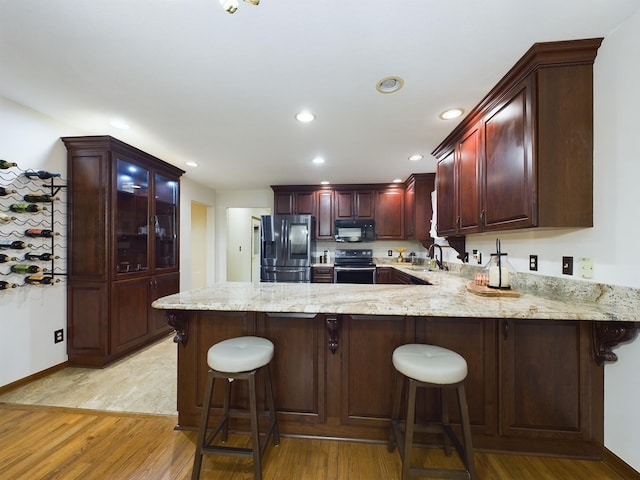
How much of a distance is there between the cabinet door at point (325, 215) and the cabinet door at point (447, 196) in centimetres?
206

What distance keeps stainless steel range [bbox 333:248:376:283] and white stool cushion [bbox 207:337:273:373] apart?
273cm

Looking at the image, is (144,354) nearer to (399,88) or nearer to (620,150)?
(399,88)

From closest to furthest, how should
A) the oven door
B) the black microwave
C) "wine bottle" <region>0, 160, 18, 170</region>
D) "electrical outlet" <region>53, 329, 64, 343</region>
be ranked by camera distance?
"wine bottle" <region>0, 160, 18, 170</region> < "electrical outlet" <region>53, 329, 64, 343</region> < the oven door < the black microwave

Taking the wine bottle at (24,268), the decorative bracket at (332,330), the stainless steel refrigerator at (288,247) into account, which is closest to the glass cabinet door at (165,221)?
the wine bottle at (24,268)

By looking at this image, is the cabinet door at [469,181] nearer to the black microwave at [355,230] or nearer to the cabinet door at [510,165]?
the cabinet door at [510,165]

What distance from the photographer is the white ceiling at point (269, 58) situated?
1234mm

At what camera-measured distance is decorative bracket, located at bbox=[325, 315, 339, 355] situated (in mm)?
1563

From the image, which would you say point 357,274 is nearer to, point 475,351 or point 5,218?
point 475,351

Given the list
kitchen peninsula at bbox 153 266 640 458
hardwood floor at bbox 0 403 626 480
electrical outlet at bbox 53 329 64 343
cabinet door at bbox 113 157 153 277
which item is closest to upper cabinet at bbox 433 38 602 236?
kitchen peninsula at bbox 153 266 640 458

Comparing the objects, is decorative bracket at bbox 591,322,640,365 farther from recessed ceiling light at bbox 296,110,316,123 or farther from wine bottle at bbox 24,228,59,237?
wine bottle at bbox 24,228,59,237

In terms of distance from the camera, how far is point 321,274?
4332 millimetres

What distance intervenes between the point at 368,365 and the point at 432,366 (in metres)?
0.48

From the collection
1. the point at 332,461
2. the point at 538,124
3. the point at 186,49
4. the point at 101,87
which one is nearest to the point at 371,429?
the point at 332,461

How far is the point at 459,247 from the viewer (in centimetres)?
300
